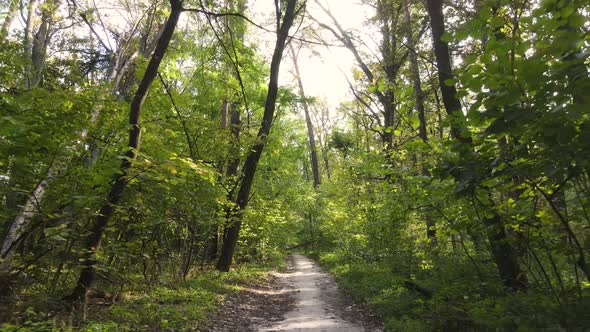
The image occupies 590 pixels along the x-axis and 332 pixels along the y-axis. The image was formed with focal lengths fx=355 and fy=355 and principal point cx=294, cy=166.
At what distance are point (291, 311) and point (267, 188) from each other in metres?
8.37

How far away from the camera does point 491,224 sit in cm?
371

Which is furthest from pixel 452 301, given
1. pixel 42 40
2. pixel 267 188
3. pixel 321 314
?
pixel 42 40

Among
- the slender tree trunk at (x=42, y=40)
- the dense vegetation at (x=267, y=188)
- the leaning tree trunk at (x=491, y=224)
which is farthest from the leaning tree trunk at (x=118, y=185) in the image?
the slender tree trunk at (x=42, y=40)

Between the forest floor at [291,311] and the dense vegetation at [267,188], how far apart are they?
0.45 meters

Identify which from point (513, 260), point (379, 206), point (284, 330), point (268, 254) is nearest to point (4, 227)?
point (284, 330)

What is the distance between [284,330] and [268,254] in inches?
454

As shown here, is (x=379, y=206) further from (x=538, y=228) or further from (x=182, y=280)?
(x=538, y=228)

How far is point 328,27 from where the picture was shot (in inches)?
599

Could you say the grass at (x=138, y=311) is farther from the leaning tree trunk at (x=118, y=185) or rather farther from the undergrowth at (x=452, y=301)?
the undergrowth at (x=452, y=301)

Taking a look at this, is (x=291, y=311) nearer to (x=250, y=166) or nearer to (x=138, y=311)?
(x=138, y=311)

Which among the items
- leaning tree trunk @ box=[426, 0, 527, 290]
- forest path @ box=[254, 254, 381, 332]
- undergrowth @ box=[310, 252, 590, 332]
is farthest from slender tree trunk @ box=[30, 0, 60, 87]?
undergrowth @ box=[310, 252, 590, 332]

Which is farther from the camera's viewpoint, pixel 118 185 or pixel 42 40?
pixel 42 40

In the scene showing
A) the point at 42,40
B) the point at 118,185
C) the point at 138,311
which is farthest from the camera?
the point at 42,40

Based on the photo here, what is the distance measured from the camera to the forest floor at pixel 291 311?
6.57m
